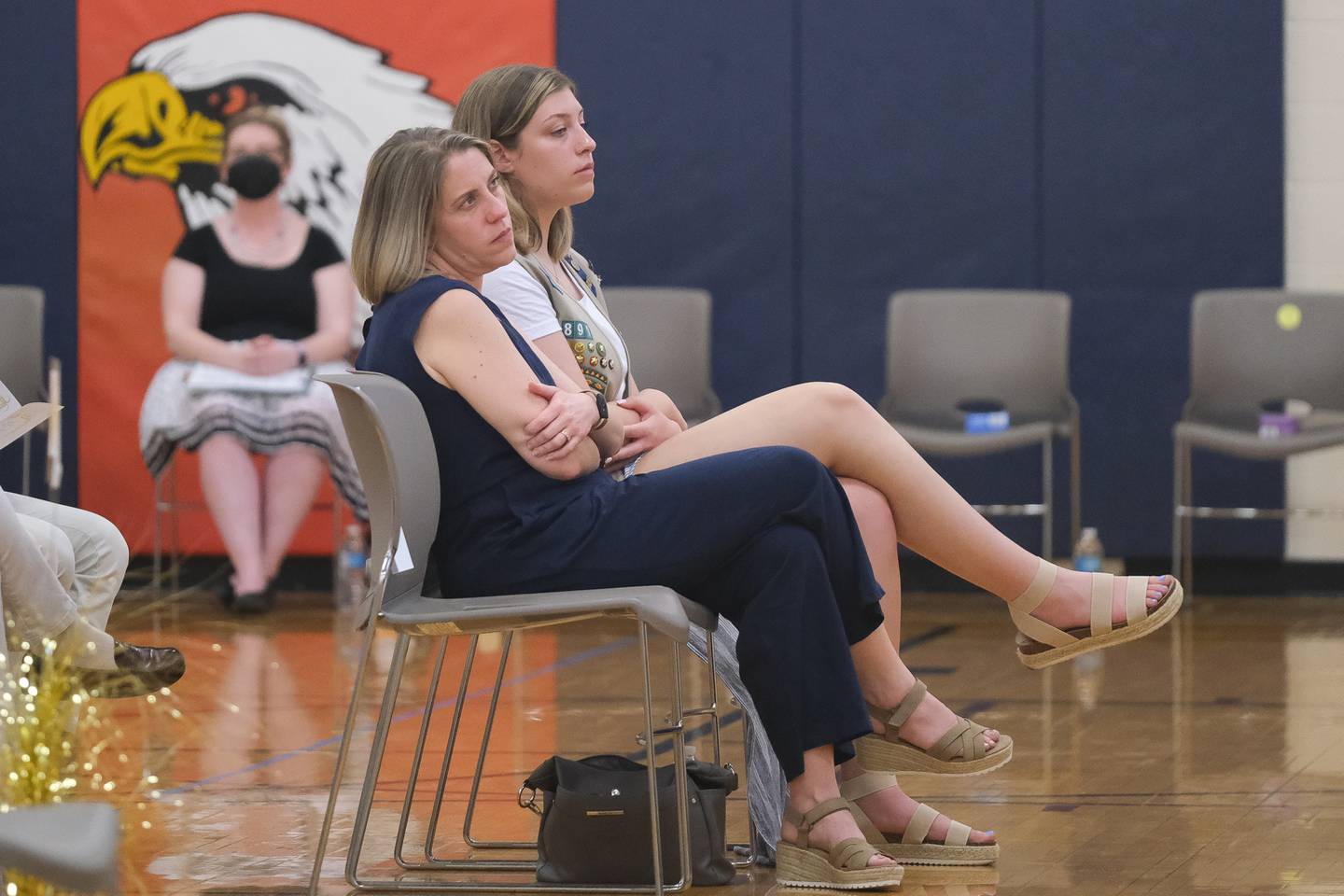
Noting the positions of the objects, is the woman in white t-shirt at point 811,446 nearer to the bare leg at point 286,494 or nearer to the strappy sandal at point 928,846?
the strappy sandal at point 928,846

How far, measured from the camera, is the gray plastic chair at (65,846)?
3.73 feet

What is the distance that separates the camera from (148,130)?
6.87 meters

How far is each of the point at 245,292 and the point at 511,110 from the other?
343 cm

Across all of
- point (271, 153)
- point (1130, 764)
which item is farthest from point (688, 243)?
point (1130, 764)

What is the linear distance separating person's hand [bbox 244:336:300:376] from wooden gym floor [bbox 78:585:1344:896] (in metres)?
0.86

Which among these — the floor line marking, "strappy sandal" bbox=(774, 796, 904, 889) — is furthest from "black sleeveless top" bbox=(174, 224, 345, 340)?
"strappy sandal" bbox=(774, 796, 904, 889)

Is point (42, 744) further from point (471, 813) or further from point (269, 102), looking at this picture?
point (269, 102)

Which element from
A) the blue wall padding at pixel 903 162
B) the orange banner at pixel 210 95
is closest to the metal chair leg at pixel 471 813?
the blue wall padding at pixel 903 162

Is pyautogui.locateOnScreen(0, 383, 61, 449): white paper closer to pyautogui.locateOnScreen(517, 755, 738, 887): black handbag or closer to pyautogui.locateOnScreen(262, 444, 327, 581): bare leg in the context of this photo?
pyautogui.locateOnScreen(517, 755, 738, 887): black handbag

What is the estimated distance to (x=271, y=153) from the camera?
6129 millimetres

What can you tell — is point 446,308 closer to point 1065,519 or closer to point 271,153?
point 271,153

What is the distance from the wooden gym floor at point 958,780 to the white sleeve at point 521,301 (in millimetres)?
780

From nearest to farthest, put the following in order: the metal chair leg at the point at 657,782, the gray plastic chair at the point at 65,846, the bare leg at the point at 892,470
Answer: the gray plastic chair at the point at 65,846, the metal chair leg at the point at 657,782, the bare leg at the point at 892,470

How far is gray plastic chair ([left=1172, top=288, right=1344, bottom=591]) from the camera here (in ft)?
20.4
